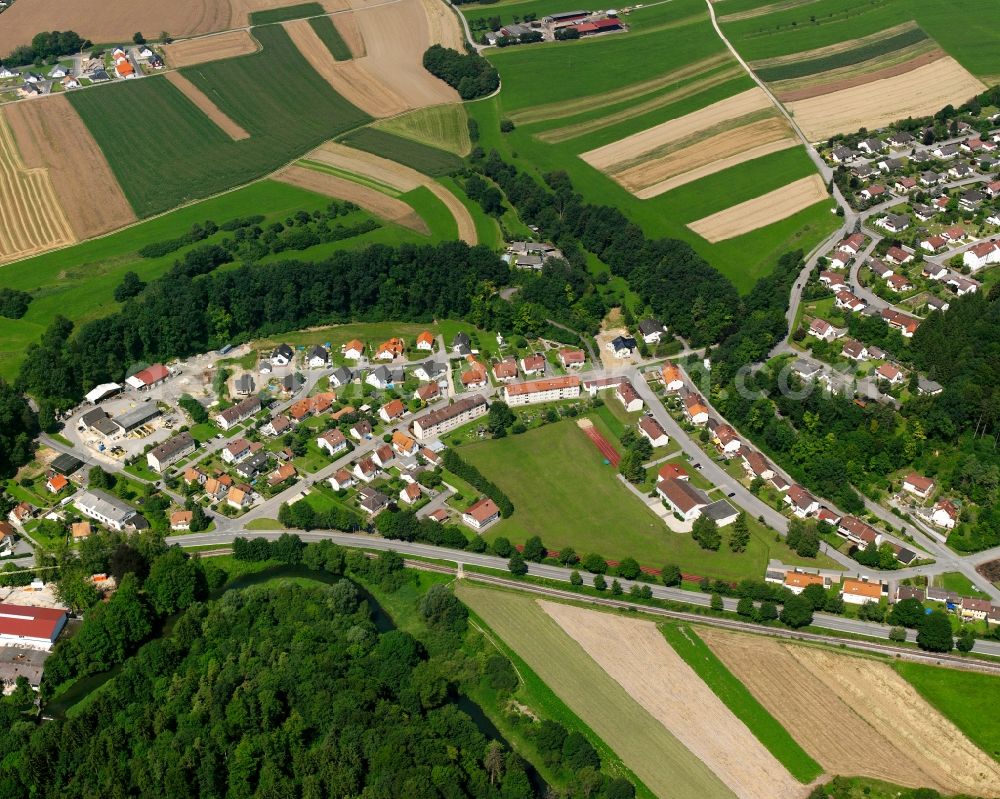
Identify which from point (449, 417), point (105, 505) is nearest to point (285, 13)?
point (449, 417)

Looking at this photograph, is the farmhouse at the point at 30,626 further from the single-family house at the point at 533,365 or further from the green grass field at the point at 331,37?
the green grass field at the point at 331,37

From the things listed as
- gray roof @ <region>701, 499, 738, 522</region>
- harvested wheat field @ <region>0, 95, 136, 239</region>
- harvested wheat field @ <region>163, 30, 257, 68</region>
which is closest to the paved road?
gray roof @ <region>701, 499, 738, 522</region>

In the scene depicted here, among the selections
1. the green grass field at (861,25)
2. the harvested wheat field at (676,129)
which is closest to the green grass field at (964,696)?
the harvested wheat field at (676,129)

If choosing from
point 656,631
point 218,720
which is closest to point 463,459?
point 656,631

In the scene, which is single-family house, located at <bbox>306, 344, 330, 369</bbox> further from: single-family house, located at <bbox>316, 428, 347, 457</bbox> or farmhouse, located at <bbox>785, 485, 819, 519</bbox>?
farmhouse, located at <bbox>785, 485, 819, 519</bbox>

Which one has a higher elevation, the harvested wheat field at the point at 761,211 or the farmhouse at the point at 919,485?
the harvested wheat field at the point at 761,211

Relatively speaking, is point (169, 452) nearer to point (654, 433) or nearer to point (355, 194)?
point (654, 433)
